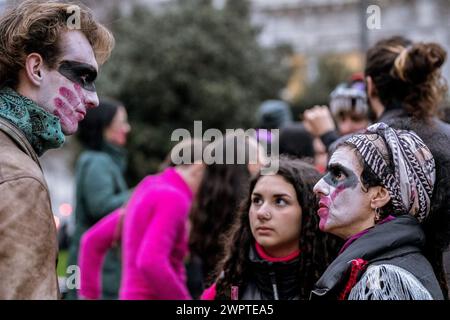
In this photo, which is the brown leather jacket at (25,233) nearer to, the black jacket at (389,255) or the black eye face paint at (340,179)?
the black jacket at (389,255)

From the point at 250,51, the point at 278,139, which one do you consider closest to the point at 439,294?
the point at 278,139

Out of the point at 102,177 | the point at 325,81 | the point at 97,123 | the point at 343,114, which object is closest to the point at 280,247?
the point at 343,114

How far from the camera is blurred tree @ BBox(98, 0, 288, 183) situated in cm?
2138

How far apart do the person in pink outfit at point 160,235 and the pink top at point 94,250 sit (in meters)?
0.27

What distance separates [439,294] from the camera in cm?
254

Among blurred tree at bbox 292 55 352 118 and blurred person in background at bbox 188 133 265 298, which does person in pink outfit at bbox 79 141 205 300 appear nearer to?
blurred person in background at bbox 188 133 265 298

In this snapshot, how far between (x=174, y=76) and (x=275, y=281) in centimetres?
1805

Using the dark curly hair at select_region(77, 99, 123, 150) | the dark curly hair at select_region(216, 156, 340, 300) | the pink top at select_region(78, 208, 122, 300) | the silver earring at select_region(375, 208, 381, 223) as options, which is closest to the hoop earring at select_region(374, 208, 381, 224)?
the silver earring at select_region(375, 208, 381, 223)

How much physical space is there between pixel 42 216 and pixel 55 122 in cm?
47

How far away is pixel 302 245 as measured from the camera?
377cm

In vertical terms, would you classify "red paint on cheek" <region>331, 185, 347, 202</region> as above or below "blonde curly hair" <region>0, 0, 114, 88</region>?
below

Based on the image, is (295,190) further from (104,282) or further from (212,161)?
(104,282)

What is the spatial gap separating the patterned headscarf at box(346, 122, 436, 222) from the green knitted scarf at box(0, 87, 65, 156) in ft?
3.53

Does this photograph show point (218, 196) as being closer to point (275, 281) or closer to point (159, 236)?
point (159, 236)
